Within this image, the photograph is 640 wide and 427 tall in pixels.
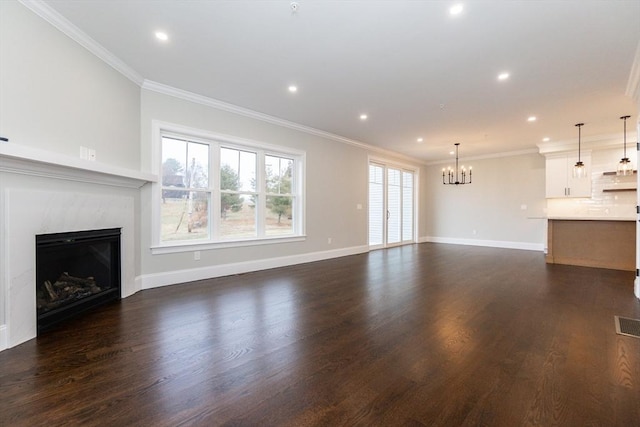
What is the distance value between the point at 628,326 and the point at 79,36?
603 centimetres

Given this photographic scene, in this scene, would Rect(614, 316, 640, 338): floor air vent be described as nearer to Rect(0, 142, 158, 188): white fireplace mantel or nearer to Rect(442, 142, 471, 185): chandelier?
Rect(0, 142, 158, 188): white fireplace mantel

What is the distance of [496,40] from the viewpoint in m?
2.95

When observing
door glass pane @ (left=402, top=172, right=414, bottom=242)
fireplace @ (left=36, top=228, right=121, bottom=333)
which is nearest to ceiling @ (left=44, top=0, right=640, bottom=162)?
fireplace @ (left=36, top=228, right=121, bottom=333)

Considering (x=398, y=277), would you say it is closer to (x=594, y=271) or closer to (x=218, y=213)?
(x=218, y=213)

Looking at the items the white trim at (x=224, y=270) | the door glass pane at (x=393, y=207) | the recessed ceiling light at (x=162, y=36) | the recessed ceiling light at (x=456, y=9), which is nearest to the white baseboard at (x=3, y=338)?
the white trim at (x=224, y=270)

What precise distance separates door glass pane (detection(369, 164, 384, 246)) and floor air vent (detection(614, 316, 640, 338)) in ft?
17.3

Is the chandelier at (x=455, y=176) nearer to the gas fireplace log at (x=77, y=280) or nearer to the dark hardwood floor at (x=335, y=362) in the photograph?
the dark hardwood floor at (x=335, y=362)

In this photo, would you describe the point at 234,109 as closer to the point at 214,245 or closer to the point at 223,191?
the point at 223,191

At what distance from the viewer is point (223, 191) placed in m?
4.82

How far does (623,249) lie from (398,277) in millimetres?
4379

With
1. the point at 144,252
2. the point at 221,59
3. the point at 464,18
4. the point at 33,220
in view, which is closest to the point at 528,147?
the point at 464,18

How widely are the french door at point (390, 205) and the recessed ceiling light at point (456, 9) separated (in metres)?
5.36

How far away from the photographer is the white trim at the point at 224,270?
13.5 ft

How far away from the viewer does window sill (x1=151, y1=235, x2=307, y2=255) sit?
4168mm
